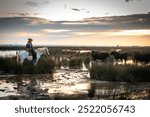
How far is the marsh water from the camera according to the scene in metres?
6.75

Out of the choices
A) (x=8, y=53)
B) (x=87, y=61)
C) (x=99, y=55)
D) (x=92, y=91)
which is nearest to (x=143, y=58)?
(x=99, y=55)

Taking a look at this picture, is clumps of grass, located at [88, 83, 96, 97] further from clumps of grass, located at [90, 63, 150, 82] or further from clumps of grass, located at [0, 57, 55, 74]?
clumps of grass, located at [0, 57, 55, 74]

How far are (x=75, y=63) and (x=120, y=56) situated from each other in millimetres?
810

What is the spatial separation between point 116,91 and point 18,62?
1.77 meters

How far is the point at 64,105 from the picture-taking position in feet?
21.6

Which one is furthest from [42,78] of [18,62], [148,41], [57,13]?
[148,41]

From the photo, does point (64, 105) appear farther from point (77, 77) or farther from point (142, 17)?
point (142, 17)

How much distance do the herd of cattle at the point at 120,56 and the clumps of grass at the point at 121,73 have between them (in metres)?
0.13

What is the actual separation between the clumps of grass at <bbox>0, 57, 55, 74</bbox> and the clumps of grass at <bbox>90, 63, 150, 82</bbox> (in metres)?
0.75

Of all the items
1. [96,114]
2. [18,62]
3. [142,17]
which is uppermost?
[142,17]

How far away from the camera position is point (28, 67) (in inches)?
285

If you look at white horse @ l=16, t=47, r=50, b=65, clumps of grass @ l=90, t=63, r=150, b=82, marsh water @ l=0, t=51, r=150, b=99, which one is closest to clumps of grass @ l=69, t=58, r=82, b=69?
marsh water @ l=0, t=51, r=150, b=99

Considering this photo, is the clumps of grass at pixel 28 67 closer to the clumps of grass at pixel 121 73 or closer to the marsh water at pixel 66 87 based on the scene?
the marsh water at pixel 66 87

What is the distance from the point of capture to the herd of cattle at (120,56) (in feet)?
23.7
